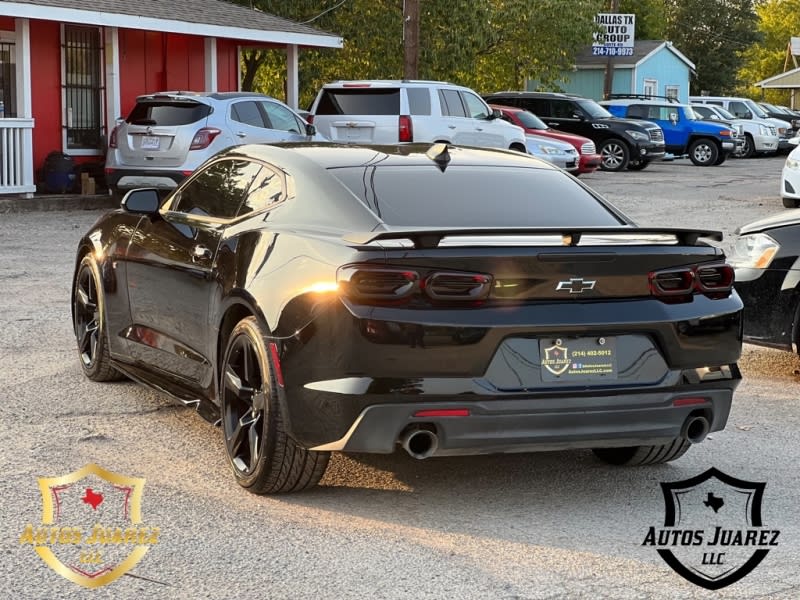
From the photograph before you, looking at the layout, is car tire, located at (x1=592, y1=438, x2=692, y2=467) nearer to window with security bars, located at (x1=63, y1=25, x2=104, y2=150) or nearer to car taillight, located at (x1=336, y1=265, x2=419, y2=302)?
car taillight, located at (x1=336, y1=265, x2=419, y2=302)

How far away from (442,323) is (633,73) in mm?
51578

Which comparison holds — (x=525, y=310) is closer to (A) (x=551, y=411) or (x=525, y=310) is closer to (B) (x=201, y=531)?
(A) (x=551, y=411)

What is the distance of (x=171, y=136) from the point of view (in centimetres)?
1873

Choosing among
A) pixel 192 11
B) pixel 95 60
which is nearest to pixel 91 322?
pixel 95 60

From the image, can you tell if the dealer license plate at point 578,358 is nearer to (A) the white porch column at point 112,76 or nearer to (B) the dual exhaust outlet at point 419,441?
(B) the dual exhaust outlet at point 419,441

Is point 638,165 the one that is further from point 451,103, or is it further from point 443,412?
point 443,412

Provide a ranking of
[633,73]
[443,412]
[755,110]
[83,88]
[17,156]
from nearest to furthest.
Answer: [443,412] < [17,156] < [83,88] < [755,110] < [633,73]

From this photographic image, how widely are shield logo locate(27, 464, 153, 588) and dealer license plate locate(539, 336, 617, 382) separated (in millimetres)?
1607

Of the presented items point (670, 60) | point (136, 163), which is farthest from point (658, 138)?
point (670, 60)

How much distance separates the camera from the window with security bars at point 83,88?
73.7 feet

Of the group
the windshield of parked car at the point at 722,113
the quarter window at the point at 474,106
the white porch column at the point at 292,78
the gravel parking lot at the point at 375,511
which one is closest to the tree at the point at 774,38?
the windshield of parked car at the point at 722,113

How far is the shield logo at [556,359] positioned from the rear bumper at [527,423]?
0.38ft

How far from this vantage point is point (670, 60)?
59.4 metres

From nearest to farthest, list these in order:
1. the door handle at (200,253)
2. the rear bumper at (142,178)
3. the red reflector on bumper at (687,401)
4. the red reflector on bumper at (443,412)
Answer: the red reflector on bumper at (443,412)
the red reflector on bumper at (687,401)
the door handle at (200,253)
the rear bumper at (142,178)
